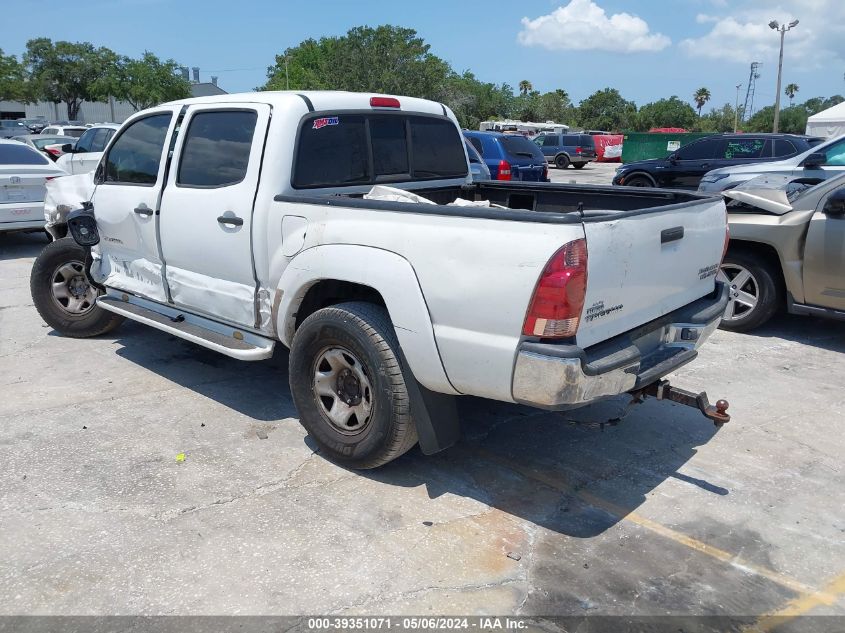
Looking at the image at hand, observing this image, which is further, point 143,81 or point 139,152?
point 143,81

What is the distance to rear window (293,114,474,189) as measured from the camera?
4488 mm

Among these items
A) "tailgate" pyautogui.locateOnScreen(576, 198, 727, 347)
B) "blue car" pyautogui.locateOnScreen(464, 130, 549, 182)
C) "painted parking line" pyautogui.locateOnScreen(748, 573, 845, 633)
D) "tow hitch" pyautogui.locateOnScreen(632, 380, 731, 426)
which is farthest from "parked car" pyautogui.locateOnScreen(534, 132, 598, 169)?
"painted parking line" pyautogui.locateOnScreen(748, 573, 845, 633)

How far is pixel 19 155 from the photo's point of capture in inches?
429

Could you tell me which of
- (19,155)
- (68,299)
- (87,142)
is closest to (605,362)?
(68,299)

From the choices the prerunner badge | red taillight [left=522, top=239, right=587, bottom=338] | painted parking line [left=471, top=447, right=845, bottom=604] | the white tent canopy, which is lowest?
painted parking line [left=471, top=447, right=845, bottom=604]

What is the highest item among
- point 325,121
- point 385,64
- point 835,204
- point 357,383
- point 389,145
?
point 385,64

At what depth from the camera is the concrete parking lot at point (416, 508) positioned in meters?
3.11

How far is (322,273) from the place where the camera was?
3.89 m

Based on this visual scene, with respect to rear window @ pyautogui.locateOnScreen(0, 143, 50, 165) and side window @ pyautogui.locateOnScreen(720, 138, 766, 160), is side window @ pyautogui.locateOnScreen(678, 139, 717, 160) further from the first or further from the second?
rear window @ pyautogui.locateOnScreen(0, 143, 50, 165)

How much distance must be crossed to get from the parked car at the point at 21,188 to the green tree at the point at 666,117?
79708 millimetres

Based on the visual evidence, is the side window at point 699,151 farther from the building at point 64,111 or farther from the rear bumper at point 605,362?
the building at point 64,111

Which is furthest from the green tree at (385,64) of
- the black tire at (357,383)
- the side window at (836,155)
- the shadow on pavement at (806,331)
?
the black tire at (357,383)

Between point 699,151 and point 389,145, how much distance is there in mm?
13636

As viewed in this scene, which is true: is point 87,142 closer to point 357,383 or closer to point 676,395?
point 357,383
